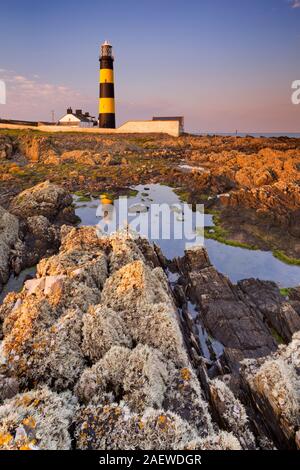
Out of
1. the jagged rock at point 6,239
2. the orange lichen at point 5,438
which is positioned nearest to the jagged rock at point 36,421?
the orange lichen at point 5,438

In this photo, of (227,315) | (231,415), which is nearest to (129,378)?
(231,415)

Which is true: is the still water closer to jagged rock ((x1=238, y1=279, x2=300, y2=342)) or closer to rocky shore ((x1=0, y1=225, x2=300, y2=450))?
jagged rock ((x1=238, y1=279, x2=300, y2=342))

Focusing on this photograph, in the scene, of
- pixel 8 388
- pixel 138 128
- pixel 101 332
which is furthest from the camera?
pixel 138 128

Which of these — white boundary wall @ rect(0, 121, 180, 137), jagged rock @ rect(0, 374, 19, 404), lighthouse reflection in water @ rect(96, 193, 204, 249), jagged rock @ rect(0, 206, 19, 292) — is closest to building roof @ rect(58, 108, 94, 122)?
white boundary wall @ rect(0, 121, 180, 137)

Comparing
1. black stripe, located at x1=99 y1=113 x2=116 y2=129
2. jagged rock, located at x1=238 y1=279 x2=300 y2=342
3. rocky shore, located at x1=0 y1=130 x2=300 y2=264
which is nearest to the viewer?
jagged rock, located at x1=238 y1=279 x2=300 y2=342

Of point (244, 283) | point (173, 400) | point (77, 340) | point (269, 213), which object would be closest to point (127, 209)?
point (269, 213)

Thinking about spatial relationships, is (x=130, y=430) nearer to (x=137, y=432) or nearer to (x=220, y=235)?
(x=137, y=432)

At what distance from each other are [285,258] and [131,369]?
44.9ft

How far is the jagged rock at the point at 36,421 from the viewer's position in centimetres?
509

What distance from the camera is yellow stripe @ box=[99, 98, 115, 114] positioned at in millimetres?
75500

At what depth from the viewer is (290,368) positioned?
7676 mm

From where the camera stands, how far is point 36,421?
5.49 metres

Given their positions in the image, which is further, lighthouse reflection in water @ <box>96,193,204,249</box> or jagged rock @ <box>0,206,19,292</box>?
lighthouse reflection in water @ <box>96,193,204,249</box>

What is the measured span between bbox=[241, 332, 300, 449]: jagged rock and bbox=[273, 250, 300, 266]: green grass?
414 inches
